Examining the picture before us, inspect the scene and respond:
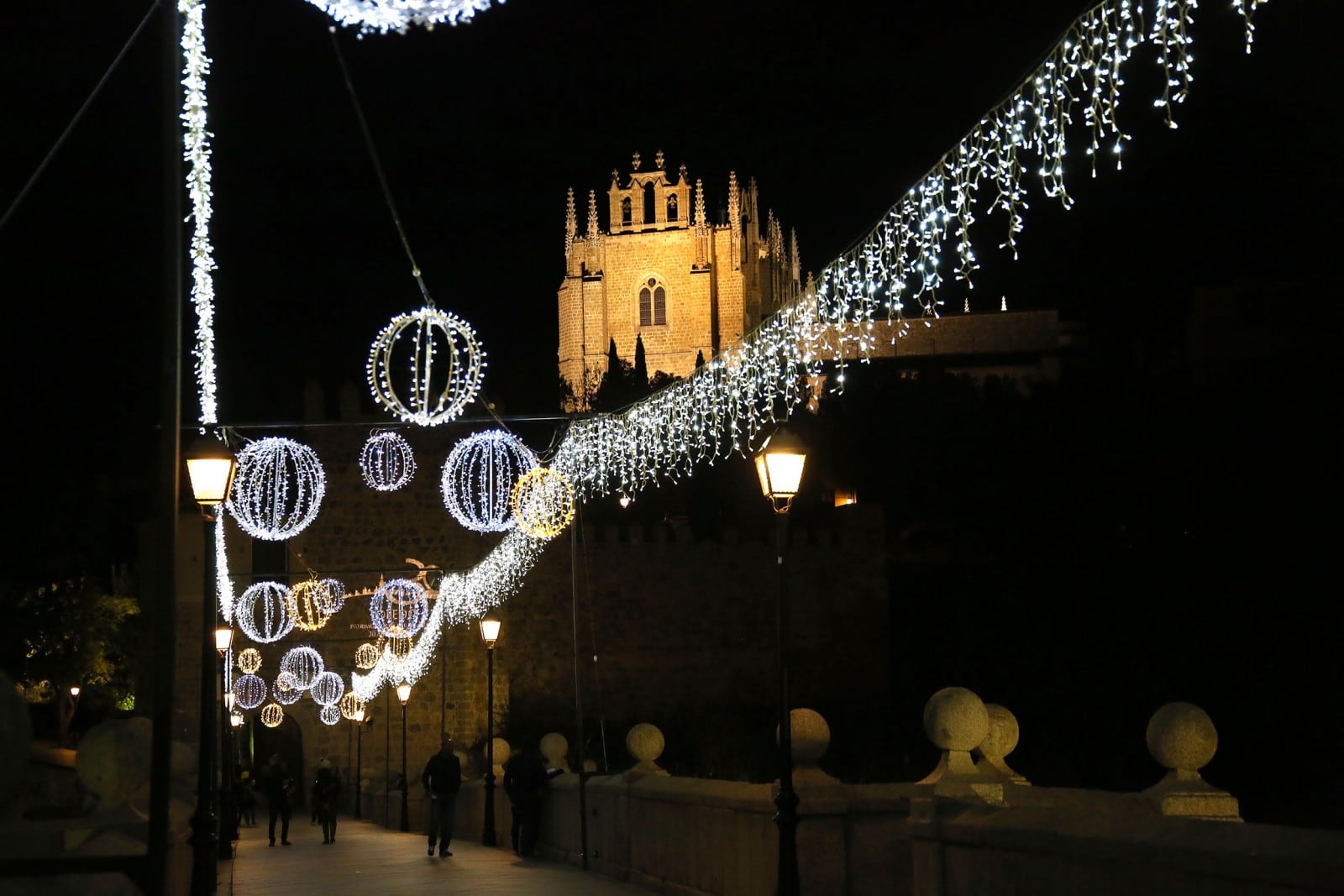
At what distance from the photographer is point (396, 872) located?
12297 millimetres

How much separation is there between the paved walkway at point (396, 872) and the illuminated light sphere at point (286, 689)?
37.1 feet

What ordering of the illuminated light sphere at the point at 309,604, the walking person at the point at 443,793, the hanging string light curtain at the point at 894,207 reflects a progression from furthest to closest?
the illuminated light sphere at the point at 309,604, the walking person at the point at 443,793, the hanging string light curtain at the point at 894,207

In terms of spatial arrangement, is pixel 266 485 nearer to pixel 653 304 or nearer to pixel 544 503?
pixel 544 503

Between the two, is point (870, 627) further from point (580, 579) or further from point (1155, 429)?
point (1155, 429)

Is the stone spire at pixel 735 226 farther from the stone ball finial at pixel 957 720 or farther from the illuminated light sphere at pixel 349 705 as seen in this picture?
the stone ball finial at pixel 957 720

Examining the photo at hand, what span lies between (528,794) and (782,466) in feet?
20.1

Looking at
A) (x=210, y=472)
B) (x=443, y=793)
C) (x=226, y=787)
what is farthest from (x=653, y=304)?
(x=210, y=472)

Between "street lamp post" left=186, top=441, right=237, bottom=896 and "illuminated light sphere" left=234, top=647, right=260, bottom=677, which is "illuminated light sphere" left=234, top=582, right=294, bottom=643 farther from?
"street lamp post" left=186, top=441, right=237, bottom=896

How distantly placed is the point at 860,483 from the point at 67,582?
23344mm

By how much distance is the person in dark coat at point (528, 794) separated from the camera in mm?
13820

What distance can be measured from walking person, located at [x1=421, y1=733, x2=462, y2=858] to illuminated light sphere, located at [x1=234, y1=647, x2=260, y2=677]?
14.2m

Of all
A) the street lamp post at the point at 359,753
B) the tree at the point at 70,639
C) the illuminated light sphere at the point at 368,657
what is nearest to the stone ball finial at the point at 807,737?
the tree at the point at 70,639

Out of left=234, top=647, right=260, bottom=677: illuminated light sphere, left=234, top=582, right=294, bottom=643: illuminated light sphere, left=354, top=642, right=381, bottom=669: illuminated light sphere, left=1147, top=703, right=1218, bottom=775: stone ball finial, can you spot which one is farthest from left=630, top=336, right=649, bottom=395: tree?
left=1147, top=703, right=1218, bottom=775: stone ball finial

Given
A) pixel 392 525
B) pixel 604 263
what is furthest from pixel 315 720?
pixel 604 263
